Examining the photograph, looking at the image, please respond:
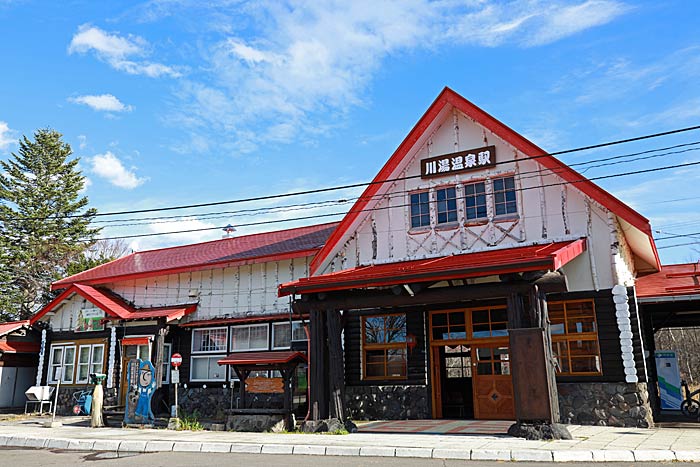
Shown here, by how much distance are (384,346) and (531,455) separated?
288 inches

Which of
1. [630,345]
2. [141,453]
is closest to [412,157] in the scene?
[630,345]

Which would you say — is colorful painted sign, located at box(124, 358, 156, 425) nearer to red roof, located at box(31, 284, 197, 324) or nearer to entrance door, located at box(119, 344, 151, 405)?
red roof, located at box(31, 284, 197, 324)

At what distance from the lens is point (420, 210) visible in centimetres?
1584

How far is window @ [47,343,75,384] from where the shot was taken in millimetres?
22125

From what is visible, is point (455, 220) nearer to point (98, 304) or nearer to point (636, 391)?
point (636, 391)

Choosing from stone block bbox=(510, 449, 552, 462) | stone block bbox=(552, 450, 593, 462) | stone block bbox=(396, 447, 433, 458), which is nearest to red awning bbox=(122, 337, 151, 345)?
stone block bbox=(396, 447, 433, 458)

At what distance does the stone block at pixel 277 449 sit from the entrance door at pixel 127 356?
36.1ft

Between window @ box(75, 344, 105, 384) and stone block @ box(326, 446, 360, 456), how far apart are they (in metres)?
14.3

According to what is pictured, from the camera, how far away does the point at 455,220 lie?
15344 mm

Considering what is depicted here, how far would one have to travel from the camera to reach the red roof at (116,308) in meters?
20.0

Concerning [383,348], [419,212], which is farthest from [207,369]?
[419,212]

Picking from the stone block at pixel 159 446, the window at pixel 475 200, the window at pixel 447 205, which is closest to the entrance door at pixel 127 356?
the stone block at pixel 159 446

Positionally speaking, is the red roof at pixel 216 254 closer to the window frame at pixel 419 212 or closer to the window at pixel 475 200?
the window frame at pixel 419 212

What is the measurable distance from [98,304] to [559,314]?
15842 millimetres
